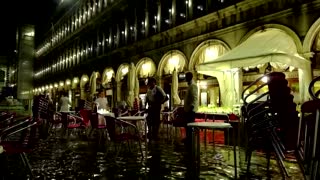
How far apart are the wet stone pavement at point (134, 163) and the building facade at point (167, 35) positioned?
6626mm

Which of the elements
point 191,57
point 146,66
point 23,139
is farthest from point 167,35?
point 23,139

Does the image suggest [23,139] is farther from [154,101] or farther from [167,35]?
[167,35]

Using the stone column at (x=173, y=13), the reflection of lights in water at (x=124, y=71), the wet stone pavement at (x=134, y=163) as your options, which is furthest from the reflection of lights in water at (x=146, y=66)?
the wet stone pavement at (x=134, y=163)

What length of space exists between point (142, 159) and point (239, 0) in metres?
10.5

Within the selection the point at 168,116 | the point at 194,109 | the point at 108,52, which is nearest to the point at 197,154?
the point at 194,109

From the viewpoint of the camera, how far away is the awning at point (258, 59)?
905cm

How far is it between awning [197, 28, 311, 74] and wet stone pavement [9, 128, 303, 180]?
2.83 m

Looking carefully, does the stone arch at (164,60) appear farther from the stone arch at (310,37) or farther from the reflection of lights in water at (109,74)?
the reflection of lights in water at (109,74)

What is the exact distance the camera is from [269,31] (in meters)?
12.6

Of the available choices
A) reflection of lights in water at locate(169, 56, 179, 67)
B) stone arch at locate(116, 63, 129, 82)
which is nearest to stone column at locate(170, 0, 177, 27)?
reflection of lights in water at locate(169, 56, 179, 67)

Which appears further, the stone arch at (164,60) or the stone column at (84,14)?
the stone column at (84,14)

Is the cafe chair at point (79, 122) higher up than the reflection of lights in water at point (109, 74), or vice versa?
the reflection of lights in water at point (109, 74)

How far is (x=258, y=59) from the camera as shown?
9.01 metres

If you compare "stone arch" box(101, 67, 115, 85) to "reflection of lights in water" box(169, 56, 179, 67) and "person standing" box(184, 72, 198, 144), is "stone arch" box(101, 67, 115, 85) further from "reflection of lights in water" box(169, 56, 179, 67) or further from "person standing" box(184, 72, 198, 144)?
"person standing" box(184, 72, 198, 144)
